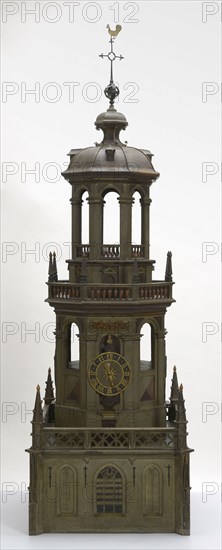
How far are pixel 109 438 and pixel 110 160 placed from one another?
236 inches

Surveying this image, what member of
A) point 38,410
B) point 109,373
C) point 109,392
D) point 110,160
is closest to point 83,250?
point 110,160

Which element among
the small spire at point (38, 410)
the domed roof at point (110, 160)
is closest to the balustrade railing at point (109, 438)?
the small spire at point (38, 410)

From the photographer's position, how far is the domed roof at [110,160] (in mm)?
32312

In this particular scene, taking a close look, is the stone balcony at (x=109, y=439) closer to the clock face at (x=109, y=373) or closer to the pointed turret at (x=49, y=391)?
the clock face at (x=109, y=373)

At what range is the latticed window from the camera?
31.8 m

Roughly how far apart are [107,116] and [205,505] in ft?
30.6

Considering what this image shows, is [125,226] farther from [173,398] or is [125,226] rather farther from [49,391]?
[49,391]

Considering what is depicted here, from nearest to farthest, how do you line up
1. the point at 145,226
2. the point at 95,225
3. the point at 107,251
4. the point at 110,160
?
1. the point at 110,160
2. the point at 95,225
3. the point at 107,251
4. the point at 145,226

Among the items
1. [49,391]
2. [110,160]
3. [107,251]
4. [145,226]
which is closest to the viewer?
[110,160]

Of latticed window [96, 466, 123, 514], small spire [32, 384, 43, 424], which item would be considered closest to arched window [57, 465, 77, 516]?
latticed window [96, 466, 123, 514]

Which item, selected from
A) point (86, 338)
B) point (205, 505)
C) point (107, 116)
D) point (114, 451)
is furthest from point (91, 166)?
point (205, 505)

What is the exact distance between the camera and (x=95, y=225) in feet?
107

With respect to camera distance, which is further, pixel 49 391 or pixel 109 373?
pixel 49 391

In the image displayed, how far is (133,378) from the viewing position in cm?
3259
